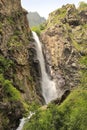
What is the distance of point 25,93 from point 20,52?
1194 centimetres

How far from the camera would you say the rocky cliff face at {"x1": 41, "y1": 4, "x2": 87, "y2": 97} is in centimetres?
9456

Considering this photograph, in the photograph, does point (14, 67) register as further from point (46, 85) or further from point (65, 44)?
point (65, 44)

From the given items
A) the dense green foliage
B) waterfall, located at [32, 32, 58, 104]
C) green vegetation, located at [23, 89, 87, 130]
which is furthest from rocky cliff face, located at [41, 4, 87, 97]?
green vegetation, located at [23, 89, 87, 130]

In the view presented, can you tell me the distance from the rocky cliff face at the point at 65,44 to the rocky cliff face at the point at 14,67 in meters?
8.18

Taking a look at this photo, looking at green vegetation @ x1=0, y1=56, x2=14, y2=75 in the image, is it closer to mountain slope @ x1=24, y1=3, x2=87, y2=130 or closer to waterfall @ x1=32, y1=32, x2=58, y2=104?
mountain slope @ x1=24, y1=3, x2=87, y2=130

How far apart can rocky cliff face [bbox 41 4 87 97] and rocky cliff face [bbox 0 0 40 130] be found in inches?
322

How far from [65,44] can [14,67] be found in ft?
89.3

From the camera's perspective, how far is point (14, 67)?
78688mm

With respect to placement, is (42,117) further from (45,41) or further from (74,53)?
(45,41)

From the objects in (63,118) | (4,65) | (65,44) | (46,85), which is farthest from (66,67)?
(63,118)

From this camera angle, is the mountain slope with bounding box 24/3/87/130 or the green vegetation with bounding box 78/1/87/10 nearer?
the mountain slope with bounding box 24/3/87/130

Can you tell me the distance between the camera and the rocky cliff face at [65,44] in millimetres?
94562

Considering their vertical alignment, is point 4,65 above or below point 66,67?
above

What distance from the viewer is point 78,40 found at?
4432 inches
